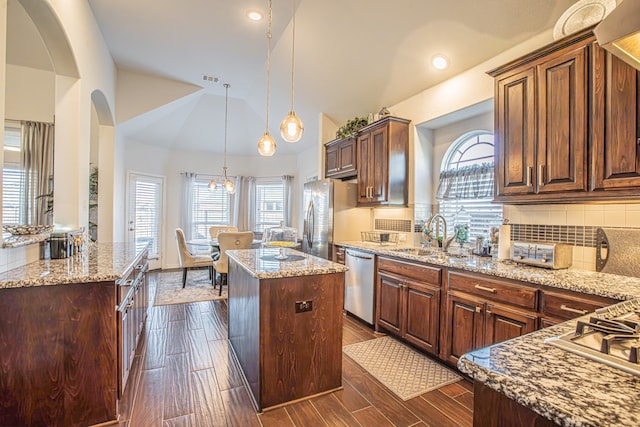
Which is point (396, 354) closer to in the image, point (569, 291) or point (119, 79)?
point (569, 291)

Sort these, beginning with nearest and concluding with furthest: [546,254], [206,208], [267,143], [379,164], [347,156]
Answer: [546,254] < [267,143] < [379,164] < [347,156] < [206,208]

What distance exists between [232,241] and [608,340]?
4278 millimetres

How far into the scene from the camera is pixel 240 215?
727 cm

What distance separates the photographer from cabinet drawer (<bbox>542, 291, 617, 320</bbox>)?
5.51ft

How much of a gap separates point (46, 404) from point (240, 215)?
5645 mm

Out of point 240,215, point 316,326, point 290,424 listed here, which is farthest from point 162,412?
point 240,215

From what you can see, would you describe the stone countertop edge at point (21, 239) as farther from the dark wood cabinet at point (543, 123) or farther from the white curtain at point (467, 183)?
the white curtain at point (467, 183)

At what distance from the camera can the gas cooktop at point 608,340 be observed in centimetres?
78

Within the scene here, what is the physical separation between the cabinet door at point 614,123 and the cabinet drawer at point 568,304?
2.34 feet

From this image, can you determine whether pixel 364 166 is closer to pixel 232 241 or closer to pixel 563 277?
pixel 232 241

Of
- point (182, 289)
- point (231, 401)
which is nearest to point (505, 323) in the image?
point (231, 401)

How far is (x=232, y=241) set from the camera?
4574mm

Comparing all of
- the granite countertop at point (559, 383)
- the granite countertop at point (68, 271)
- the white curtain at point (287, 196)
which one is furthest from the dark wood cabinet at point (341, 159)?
the granite countertop at point (559, 383)

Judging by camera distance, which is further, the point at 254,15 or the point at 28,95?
the point at 28,95
